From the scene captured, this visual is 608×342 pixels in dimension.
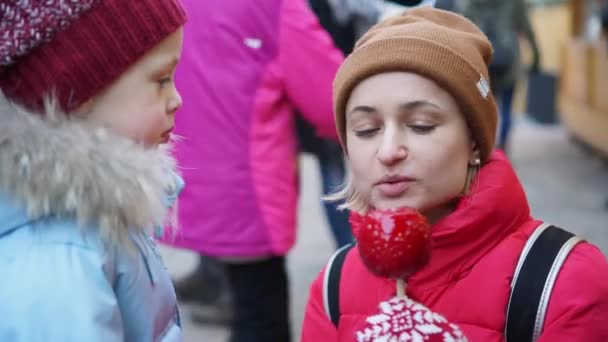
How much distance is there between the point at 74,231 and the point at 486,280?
0.89m

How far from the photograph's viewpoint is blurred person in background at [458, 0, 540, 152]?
6352 mm

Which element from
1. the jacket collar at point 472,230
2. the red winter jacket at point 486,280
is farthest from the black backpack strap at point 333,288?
the jacket collar at point 472,230

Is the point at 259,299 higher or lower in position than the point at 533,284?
lower

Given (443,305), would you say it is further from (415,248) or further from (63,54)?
(63,54)

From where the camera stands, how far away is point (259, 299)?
3172 millimetres

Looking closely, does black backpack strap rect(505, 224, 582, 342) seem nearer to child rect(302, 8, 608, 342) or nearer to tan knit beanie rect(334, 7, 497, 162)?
child rect(302, 8, 608, 342)

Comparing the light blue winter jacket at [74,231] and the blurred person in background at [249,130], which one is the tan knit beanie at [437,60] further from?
the blurred person in background at [249,130]

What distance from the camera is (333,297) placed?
1.94m

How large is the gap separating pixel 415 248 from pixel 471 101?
39 cm

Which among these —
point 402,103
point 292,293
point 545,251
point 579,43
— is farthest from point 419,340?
point 579,43

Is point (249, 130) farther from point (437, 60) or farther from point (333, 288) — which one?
point (437, 60)

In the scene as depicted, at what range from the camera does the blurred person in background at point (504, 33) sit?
20.8 feet

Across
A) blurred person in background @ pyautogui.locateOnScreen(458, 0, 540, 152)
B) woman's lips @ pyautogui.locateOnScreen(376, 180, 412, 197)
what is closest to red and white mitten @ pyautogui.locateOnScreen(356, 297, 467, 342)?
woman's lips @ pyautogui.locateOnScreen(376, 180, 412, 197)

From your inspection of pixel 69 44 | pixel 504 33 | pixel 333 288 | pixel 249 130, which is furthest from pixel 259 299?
pixel 504 33
